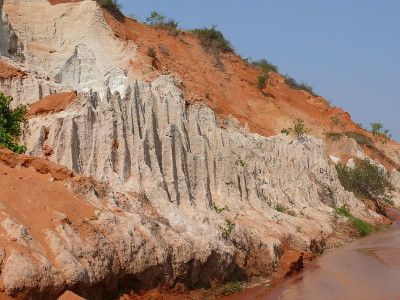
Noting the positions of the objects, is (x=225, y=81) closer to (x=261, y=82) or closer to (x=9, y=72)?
(x=261, y=82)

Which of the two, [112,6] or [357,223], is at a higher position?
[112,6]

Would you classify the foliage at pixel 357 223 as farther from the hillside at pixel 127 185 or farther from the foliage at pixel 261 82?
the foliage at pixel 261 82

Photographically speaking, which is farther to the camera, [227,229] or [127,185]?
[227,229]

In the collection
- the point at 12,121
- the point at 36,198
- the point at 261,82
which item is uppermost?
the point at 261,82

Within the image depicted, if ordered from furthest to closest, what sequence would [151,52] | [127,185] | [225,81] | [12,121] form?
1. [225,81]
2. [151,52]
3. [12,121]
4. [127,185]

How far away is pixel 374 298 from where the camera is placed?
11.2m

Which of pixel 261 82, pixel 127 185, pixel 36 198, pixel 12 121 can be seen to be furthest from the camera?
pixel 261 82

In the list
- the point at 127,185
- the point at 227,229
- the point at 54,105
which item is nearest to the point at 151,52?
the point at 54,105

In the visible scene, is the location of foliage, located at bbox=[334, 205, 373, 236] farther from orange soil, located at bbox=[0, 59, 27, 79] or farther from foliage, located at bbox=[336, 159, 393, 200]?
orange soil, located at bbox=[0, 59, 27, 79]

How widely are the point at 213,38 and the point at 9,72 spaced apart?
30.6 m

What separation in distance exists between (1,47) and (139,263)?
14953 mm

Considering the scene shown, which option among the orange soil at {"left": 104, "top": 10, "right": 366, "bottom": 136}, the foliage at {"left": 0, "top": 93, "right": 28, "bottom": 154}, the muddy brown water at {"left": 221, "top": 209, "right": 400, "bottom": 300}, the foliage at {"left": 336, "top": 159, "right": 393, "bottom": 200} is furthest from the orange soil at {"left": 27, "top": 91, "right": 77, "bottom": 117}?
the foliage at {"left": 336, "top": 159, "right": 393, "bottom": 200}

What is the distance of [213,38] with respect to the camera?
46.4m

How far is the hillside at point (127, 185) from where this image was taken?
8.04 metres
